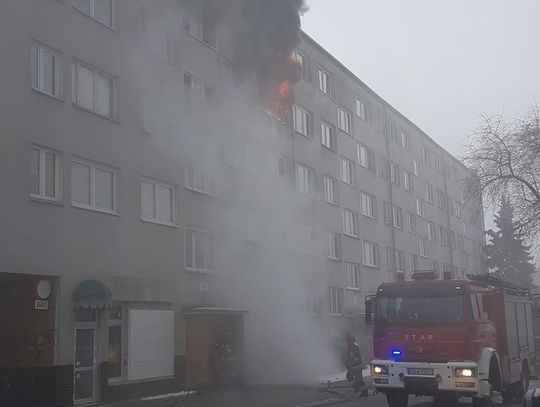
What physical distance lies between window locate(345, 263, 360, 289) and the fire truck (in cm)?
1646

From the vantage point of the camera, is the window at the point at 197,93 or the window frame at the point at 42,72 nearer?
the window frame at the point at 42,72

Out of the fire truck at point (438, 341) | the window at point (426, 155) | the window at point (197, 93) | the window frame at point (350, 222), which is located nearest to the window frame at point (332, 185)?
the window frame at point (350, 222)

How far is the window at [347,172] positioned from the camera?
31.0 meters

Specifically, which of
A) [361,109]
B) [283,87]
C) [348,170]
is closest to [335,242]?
[348,170]

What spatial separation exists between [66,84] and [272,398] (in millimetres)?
8463

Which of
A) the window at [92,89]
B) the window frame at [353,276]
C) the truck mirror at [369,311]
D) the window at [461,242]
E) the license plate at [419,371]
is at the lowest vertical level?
the license plate at [419,371]

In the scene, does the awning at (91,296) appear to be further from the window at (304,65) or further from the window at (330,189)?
the window at (304,65)

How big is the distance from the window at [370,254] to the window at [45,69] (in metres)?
19.6

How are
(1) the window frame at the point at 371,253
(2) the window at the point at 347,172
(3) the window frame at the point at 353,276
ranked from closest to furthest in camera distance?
(3) the window frame at the point at 353,276 → (2) the window at the point at 347,172 → (1) the window frame at the point at 371,253

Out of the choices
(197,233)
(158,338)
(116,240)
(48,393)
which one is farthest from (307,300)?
(48,393)

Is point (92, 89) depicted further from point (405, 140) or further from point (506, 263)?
point (506, 263)

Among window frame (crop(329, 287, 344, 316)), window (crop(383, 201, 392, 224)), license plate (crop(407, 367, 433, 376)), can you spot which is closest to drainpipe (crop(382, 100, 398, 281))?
window (crop(383, 201, 392, 224))

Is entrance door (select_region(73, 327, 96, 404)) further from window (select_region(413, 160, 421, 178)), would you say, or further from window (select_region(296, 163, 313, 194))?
window (select_region(413, 160, 421, 178))

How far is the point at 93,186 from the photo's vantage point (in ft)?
52.3
